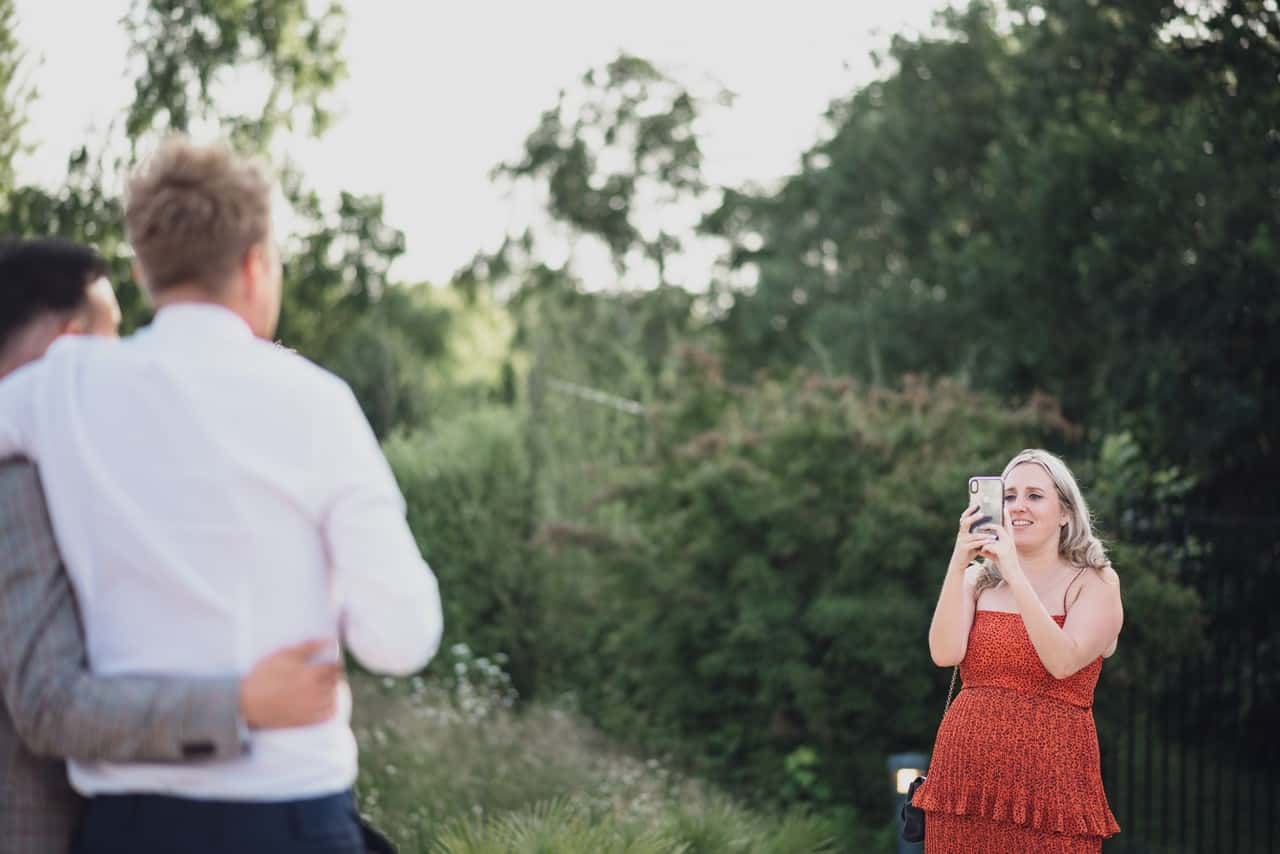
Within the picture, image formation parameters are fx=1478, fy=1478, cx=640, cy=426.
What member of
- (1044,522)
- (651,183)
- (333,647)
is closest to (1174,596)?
(1044,522)

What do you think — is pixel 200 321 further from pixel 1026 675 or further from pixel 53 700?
pixel 1026 675

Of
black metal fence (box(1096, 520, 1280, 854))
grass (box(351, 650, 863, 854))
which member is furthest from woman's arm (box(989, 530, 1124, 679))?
black metal fence (box(1096, 520, 1280, 854))

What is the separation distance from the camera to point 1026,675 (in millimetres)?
4055

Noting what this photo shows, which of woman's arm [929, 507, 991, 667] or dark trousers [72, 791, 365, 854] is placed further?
woman's arm [929, 507, 991, 667]

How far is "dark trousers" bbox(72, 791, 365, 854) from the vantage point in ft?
6.97

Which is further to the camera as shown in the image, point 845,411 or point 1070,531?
point 845,411

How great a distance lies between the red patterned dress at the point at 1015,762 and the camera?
13.0 ft

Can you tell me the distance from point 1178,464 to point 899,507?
392 centimetres

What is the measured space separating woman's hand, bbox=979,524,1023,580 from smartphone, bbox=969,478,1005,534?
3 centimetres

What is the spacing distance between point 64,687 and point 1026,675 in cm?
272

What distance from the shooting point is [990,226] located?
16.4 meters

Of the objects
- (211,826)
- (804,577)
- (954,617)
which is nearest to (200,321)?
(211,826)

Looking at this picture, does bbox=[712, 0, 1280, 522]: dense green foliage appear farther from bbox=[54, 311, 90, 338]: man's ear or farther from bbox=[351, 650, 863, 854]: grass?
bbox=[54, 311, 90, 338]: man's ear

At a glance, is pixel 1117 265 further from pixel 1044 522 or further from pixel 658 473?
pixel 1044 522
